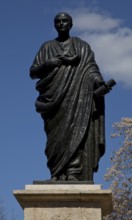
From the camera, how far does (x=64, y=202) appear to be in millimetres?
7539

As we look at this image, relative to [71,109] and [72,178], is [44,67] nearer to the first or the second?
[71,109]

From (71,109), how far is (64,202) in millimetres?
1455

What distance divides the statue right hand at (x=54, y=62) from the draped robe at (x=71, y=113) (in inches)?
2.5

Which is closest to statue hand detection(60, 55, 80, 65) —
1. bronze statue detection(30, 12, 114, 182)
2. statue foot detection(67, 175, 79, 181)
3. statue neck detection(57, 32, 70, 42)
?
bronze statue detection(30, 12, 114, 182)

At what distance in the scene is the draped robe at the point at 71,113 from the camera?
8211 mm

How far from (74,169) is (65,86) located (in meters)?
1.23

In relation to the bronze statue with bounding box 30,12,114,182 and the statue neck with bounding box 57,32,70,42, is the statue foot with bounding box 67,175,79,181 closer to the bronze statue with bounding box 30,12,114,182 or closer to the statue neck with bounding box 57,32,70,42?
the bronze statue with bounding box 30,12,114,182

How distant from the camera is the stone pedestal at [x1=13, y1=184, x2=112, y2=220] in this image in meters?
7.45

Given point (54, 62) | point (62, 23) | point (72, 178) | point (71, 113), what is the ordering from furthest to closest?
point (62, 23) → point (54, 62) → point (71, 113) → point (72, 178)

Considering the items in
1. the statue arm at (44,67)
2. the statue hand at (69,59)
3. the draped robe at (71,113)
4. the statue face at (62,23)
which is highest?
the statue face at (62,23)

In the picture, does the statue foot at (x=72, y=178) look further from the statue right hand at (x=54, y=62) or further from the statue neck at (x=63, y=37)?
the statue neck at (x=63, y=37)

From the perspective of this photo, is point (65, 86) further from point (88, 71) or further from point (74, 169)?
point (74, 169)

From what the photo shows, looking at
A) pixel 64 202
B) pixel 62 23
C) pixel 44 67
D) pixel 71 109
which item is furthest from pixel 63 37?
pixel 64 202

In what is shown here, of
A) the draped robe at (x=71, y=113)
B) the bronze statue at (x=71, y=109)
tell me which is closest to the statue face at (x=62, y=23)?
the bronze statue at (x=71, y=109)
